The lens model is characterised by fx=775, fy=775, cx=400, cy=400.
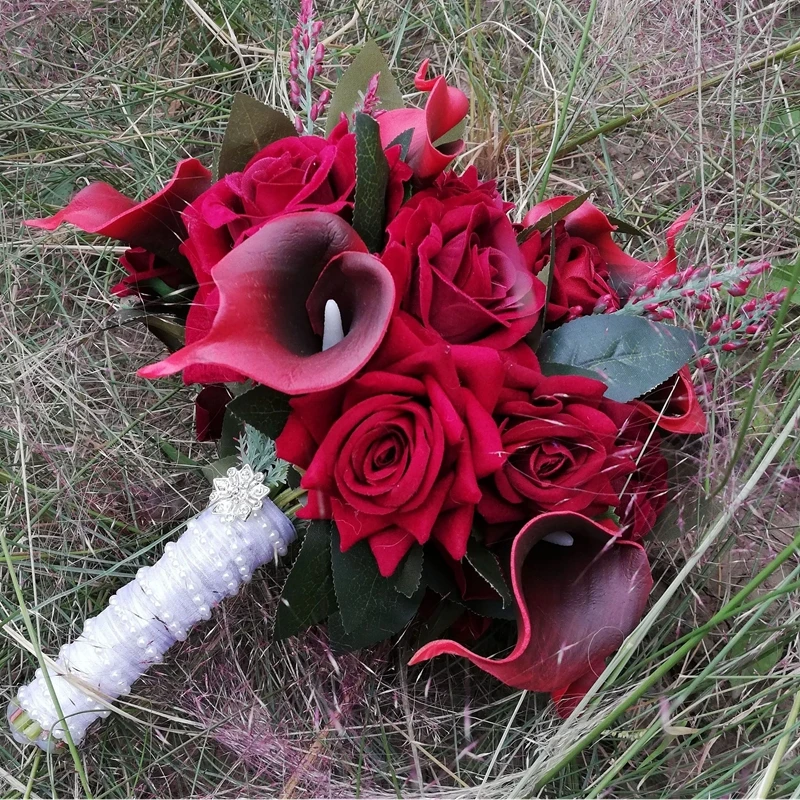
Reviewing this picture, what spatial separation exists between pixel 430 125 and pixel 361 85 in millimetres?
104

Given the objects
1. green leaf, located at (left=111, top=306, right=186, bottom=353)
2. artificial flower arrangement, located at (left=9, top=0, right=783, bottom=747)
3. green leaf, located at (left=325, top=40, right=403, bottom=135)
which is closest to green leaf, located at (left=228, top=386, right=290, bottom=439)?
artificial flower arrangement, located at (left=9, top=0, right=783, bottom=747)

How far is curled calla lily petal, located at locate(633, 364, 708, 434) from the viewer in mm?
509

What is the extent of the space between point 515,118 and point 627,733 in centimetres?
59

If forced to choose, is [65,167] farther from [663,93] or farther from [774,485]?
[774,485]

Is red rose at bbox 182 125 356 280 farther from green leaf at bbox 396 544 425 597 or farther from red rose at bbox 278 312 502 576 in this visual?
Answer: green leaf at bbox 396 544 425 597

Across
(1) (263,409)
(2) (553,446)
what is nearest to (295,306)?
(1) (263,409)

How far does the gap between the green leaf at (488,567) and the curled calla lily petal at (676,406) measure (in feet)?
0.46

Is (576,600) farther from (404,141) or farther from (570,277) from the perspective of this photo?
(404,141)

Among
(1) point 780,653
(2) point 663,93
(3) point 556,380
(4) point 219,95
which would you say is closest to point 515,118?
(2) point 663,93

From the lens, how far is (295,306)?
1.47ft

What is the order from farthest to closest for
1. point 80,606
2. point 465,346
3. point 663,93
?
point 663,93 → point 80,606 → point 465,346

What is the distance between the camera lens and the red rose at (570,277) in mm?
512

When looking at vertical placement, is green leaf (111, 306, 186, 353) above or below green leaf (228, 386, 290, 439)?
below

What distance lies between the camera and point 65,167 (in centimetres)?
81
